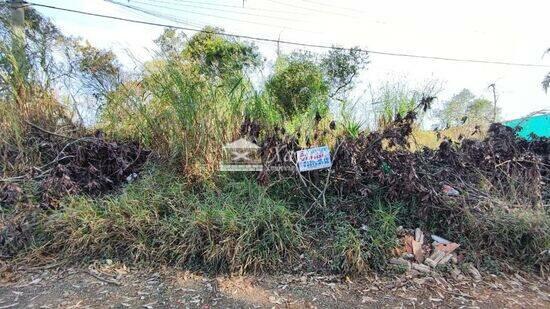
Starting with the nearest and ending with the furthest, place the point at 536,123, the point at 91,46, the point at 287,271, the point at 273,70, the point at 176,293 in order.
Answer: the point at 176,293 → the point at 287,271 → the point at 273,70 → the point at 91,46 → the point at 536,123

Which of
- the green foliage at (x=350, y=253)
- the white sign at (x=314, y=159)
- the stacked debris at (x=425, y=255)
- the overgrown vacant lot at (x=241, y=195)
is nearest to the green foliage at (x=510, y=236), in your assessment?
the overgrown vacant lot at (x=241, y=195)

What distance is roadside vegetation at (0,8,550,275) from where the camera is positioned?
2.41 meters

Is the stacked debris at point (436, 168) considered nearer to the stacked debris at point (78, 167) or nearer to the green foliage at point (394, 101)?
the green foliage at point (394, 101)

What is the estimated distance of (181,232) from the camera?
242 centimetres

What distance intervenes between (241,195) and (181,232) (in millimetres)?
614

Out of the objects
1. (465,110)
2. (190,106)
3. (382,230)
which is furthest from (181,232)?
(465,110)

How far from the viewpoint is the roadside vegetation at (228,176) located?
95.0 inches

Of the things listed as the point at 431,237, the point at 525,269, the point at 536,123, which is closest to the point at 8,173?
the point at 431,237

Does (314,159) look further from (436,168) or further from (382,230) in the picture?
(436,168)

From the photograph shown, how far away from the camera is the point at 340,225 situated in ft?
8.52

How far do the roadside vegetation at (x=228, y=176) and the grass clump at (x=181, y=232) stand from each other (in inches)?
0.4

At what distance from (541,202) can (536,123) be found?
387cm

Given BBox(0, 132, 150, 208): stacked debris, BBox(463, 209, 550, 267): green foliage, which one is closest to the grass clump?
BBox(0, 132, 150, 208): stacked debris

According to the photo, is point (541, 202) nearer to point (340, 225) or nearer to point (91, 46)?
point (340, 225)
